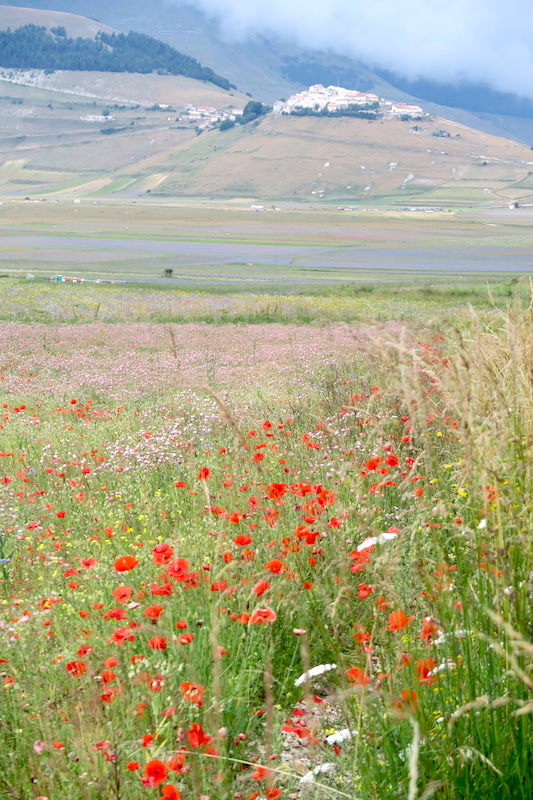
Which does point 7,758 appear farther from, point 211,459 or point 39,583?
point 211,459

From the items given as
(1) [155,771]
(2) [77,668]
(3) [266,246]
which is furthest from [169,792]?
(3) [266,246]

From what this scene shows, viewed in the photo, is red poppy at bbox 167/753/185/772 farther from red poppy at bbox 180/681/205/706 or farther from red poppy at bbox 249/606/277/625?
red poppy at bbox 249/606/277/625

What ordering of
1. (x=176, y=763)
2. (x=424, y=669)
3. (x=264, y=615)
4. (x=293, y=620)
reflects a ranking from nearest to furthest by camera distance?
(x=176, y=763)
(x=424, y=669)
(x=264, y=615)
(x=293, y=620)

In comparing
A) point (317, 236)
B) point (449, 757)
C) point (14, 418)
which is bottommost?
point (14, 418)

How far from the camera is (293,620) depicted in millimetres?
3672

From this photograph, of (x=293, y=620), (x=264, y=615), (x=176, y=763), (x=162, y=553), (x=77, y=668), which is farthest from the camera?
(x=293, y=620)

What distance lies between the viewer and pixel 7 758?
277 cm

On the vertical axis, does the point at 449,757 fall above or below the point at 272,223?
below

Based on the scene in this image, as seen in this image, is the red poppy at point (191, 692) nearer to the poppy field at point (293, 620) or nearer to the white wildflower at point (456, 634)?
the poppy field at point (293, 620)

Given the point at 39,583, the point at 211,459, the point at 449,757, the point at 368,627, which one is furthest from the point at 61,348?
the point at 449,757

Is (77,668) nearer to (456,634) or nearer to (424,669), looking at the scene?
(424,669)

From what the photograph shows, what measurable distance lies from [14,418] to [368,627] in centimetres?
720

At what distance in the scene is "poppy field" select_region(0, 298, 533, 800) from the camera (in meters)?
2.22

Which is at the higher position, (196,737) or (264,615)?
(264,615)
